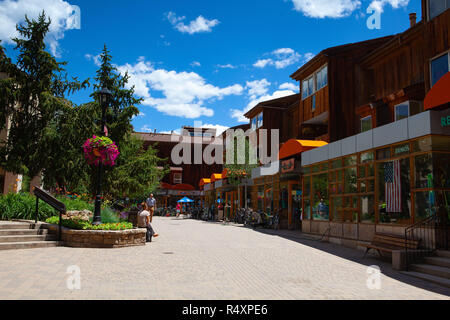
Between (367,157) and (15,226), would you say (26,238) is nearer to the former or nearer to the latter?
(15,226)

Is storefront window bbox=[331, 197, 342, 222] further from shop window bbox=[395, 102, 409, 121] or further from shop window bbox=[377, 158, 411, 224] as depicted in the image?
shop window bbox=[395, 102, 409, 121]

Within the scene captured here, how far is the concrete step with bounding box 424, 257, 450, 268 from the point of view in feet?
29.8

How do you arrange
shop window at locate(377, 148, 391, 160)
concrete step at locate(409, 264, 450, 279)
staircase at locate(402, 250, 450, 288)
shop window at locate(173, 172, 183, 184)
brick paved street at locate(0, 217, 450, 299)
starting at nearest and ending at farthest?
brick paved street at locate(0, 217, 450, 299) → staircase at locate(402, 250, 450, 288) → concrete step at locate(409, 264, 450, 279) → shop window at locate(377, 148, 391, 160) → shop window at locate(173, 172, 183, 184)

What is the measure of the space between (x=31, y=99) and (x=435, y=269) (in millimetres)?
20284

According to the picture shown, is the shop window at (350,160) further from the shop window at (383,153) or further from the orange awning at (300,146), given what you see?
the orange awning at (300,146)

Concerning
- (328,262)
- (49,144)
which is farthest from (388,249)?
(49,144)

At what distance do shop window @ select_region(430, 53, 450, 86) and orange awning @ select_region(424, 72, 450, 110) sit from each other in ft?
10.7

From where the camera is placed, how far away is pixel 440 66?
42.7 ft

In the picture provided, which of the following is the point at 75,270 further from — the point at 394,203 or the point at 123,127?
the point at 123,127

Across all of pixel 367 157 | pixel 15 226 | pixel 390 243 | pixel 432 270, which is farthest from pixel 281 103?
pixel 432 270

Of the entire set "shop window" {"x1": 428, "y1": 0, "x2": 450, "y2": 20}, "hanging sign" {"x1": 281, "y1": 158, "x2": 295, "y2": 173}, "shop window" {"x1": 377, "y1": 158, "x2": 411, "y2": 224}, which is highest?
"shop window" {"x1": 428, "y1": 0, "x2": 450, "y2": 20}

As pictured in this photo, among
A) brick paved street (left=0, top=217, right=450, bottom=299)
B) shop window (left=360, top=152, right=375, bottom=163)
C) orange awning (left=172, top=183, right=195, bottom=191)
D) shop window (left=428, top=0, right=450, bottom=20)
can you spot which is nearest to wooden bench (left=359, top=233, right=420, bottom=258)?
brick paved street (left=0, top=217, right=450, bottom=299)

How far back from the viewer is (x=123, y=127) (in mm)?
24062

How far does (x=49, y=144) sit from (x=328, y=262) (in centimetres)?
1573
